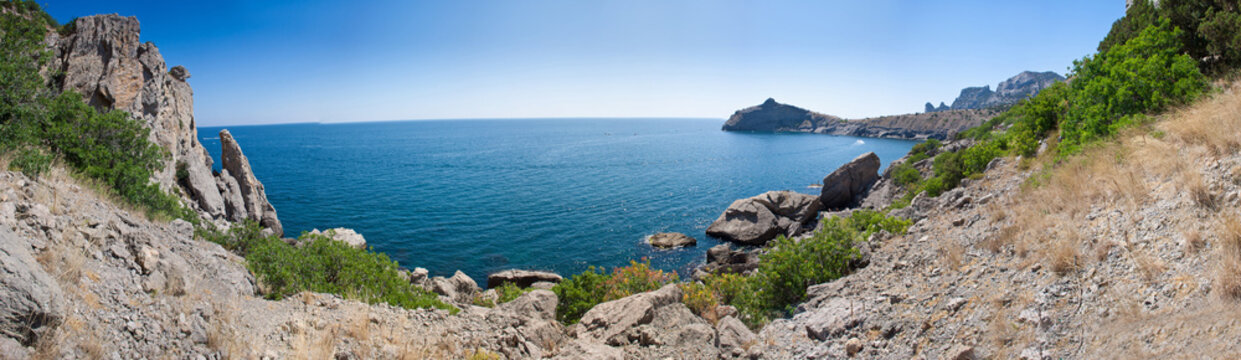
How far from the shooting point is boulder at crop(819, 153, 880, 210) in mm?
49594

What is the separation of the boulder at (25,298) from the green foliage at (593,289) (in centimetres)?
1130

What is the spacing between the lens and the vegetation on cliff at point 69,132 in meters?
15.2

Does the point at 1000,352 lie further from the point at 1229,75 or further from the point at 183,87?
the point at 183,87

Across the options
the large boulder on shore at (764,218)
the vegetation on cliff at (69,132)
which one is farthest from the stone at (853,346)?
the large boulder on shore at (764,218)

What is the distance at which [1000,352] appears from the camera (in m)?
7.34

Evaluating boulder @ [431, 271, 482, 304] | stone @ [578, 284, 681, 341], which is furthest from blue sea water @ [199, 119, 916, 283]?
stone @ [578, 284, 681, 341]

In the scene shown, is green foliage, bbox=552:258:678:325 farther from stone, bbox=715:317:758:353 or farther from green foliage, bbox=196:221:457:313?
stone, bbox=715:317:758:353

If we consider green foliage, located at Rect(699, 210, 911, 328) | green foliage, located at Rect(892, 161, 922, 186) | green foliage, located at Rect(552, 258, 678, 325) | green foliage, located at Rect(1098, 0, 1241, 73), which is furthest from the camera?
green foliage, located at Rect(892, 161, 922, 186)

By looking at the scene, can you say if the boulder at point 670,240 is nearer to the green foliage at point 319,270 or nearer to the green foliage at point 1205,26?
the green foliage at point 319,270

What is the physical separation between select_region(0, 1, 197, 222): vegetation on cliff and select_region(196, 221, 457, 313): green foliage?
7.55 feet

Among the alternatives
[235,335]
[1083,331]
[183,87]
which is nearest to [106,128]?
[235,335]

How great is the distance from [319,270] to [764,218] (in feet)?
117

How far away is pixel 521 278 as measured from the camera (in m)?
29.7

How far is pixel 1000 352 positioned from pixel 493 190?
5880cm
